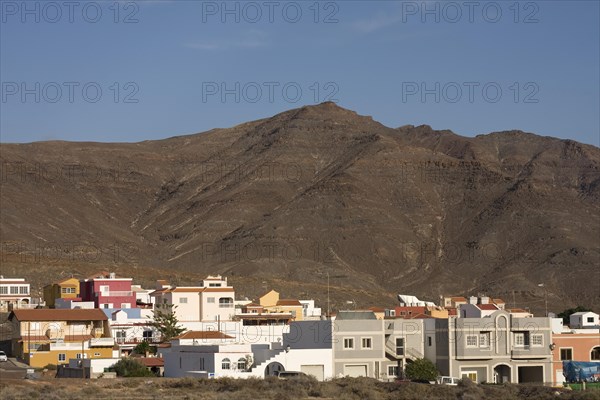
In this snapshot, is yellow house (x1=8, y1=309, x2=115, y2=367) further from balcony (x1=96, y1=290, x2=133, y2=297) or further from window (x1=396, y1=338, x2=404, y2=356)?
window (x1=396, y1=338, x2=404, y2=356)

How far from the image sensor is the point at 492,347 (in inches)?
2788

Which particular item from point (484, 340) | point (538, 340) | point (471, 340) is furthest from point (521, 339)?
point (471, 340)

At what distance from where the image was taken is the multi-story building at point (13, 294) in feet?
332

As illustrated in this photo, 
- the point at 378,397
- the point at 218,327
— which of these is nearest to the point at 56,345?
the point at 218,327

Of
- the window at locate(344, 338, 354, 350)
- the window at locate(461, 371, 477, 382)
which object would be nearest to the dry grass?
the window at locate(344, 338, 354, 350)

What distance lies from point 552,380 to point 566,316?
47144 mm

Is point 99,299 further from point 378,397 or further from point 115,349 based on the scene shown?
point 378,397

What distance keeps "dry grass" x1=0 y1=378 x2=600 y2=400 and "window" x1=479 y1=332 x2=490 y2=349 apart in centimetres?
884

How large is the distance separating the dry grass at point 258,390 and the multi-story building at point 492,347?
27.6ft

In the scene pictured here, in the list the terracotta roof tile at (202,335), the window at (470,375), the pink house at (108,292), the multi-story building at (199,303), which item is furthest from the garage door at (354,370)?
the pink house at (108,292)

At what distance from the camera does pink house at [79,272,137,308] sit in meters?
89.3

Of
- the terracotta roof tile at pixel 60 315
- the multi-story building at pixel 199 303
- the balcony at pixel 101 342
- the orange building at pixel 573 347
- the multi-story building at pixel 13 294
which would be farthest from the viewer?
the multi-story building at pixel 13 294

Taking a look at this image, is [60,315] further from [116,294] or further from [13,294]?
[13,294]

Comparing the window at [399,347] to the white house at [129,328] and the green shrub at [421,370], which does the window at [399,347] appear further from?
the white house at [129,328]
